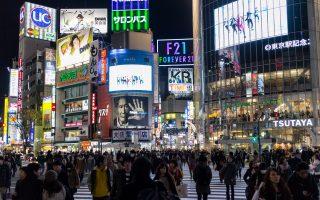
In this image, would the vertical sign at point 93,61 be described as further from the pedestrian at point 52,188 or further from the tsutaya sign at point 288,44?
the pedestrian at point 52,188

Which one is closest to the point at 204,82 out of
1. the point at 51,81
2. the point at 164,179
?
the point at 51,81

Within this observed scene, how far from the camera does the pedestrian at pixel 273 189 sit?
6266mm

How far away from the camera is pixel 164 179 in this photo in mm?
8094

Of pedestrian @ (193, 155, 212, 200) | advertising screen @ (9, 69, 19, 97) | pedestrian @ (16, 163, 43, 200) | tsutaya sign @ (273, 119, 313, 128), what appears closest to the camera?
pedestrian @ (16, 163, 43, 200)

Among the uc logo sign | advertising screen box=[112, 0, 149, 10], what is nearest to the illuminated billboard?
the uc logo sign

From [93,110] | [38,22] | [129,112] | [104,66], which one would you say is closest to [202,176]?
[129,112]

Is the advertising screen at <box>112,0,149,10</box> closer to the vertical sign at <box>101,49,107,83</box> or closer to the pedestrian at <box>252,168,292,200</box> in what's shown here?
the vertical sign at <box>101,49,107,83</box>

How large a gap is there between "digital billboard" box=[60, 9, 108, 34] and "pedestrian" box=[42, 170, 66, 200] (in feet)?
272

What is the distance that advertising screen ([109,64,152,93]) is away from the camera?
68938 millimetres

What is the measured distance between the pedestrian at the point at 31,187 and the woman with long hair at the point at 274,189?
3.51m

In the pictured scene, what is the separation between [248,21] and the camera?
58.3 metres

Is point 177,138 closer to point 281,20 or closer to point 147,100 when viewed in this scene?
point 147,100

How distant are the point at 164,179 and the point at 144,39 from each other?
7345 centimetres

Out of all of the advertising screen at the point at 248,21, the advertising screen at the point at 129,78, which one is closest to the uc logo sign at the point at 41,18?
the advertising screen at the point at 129,78
